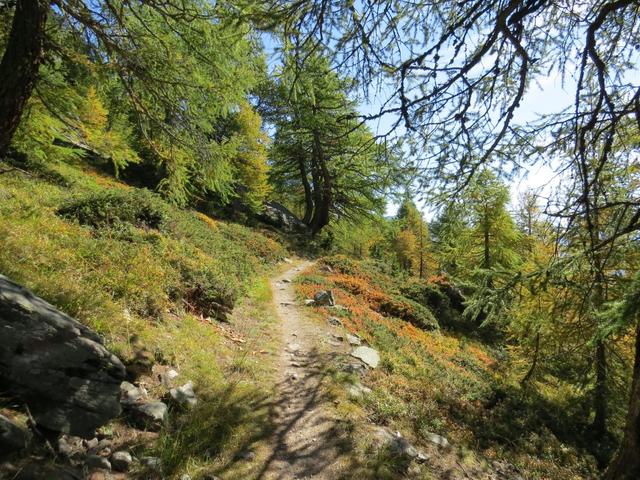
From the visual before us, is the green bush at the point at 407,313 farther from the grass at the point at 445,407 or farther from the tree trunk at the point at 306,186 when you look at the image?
the tree trunk at the point at 306,186

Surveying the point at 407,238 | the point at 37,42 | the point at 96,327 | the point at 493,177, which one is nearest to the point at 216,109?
the point at 37,42

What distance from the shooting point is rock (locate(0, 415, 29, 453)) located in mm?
2679

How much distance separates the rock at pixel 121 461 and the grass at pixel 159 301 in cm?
21

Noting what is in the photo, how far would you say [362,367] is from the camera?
8.09m

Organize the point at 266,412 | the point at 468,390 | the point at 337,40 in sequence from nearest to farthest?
the point at 337,40, the point at 266,412, the point at 468,390

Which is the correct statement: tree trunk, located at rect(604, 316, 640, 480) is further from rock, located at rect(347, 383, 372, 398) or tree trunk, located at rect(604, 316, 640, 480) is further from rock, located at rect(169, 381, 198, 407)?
rock, located at rect(169, 381, 198, 407)

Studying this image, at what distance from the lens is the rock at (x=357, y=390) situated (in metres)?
6.67

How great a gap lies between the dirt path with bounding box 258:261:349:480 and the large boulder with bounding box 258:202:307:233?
813 inches

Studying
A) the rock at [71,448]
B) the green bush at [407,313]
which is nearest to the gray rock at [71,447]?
the rock at [71,448]

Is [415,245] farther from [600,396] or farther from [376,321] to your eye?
[600,396]

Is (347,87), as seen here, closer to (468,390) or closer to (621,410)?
(468,390)

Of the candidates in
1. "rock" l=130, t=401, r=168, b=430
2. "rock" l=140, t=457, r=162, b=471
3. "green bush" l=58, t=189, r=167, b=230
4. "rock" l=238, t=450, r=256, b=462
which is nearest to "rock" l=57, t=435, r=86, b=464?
"rock" l=140, t=457, r=162, b=471

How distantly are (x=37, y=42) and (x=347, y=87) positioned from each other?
13.9 ft

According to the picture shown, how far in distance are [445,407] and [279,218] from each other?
23.6m
